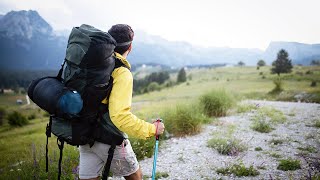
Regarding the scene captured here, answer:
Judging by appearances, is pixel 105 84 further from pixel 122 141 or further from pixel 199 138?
pixel 199 138

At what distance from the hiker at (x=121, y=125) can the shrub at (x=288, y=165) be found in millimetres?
4200

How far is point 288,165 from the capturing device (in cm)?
653

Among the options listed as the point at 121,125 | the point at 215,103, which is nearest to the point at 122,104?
the point at 121,125

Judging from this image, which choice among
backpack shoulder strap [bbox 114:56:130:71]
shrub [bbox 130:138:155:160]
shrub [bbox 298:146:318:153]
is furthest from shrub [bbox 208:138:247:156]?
backpack shoulder strap [bbox 114:56:130:71]

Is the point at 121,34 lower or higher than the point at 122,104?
higher

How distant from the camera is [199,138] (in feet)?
32.8

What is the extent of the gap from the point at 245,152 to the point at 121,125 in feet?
19.1

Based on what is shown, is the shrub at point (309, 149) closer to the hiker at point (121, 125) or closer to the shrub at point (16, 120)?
the hiker at point (121, 125)

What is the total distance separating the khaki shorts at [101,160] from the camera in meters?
3.41

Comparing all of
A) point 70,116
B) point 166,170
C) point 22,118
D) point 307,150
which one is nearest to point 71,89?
point 70,116

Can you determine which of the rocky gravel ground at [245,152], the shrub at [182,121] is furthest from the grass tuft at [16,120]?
the rocky gravel ground at [245,152]

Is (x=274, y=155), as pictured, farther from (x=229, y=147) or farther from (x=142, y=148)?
(x=142, y=148)

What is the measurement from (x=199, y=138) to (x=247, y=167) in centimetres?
339

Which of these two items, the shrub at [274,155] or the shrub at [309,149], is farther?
the shrub at [309,149]
